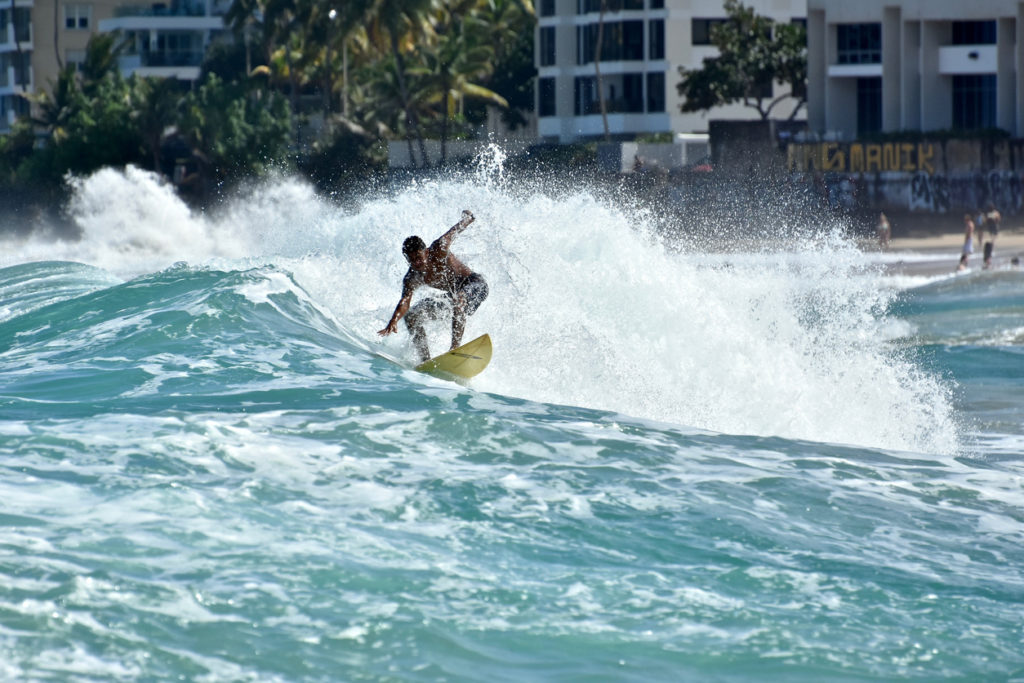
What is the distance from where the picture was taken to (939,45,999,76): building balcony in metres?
45.8

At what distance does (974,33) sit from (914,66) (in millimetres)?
2227

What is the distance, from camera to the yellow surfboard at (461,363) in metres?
11.4

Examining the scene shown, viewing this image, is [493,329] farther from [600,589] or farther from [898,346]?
[898,346]

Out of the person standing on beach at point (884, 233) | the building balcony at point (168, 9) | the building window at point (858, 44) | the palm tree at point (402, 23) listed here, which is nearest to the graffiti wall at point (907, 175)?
the person standing on beach at point (884, 233)

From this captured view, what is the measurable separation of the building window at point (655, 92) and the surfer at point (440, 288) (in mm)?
46068

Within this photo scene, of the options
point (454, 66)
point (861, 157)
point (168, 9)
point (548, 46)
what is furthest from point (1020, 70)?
point (168, 9)

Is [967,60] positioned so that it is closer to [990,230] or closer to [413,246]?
[990,230]

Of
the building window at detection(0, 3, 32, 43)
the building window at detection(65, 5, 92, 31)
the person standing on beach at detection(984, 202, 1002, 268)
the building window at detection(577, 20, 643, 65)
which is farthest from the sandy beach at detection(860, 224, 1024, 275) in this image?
the building window at detection(0, 3, 32, 43)

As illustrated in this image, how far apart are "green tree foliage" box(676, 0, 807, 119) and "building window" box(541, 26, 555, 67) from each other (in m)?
6.85

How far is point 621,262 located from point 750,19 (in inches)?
1582

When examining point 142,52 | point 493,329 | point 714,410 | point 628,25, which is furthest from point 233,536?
point 142,52

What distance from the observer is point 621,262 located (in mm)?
14344

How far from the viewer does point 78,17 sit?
75750mm

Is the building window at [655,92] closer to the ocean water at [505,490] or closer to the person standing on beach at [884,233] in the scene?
the person standing on beach at [884,233]
